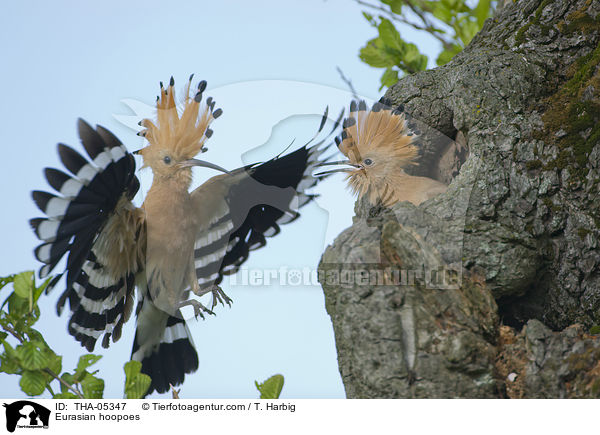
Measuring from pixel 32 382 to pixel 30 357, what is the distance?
6cm

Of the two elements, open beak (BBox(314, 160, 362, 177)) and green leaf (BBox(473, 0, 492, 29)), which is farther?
green leaf (BBox(473, 0, 492, 29))

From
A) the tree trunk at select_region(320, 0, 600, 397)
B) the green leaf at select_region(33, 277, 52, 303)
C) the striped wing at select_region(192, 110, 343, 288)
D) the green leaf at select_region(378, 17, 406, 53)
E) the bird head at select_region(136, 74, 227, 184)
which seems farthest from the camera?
the green leaf at select_region(378, 17, 406, 53)

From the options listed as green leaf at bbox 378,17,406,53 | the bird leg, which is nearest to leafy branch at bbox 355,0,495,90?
green leaf at bbox 378,17,406,53

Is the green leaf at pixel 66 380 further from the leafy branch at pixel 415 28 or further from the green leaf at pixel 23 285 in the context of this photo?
the leafy branch at pixel 415 28

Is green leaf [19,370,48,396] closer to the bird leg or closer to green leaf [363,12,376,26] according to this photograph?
the bird leg

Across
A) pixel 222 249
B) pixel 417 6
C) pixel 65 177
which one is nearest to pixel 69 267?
pixel 65 177

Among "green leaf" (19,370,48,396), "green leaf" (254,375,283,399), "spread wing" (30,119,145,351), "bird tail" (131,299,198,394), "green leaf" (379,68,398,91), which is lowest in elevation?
"green leaf" (254,375,283,399)

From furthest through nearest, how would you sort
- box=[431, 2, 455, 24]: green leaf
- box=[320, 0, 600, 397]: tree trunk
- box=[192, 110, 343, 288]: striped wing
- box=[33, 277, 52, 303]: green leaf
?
1. box=[431, 2, 455, 24]: green leaf
2. box=[192, 110, 343, 288]: striped wing
3. box=[33, 277, 52, 303]: green leaf
4. box=[320, 0, 600, 397]: tree trunk

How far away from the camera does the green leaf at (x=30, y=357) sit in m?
1.28

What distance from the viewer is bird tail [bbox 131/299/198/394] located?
1736mm

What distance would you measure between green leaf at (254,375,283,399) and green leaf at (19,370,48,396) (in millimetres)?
464

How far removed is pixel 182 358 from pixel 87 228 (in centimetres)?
54
